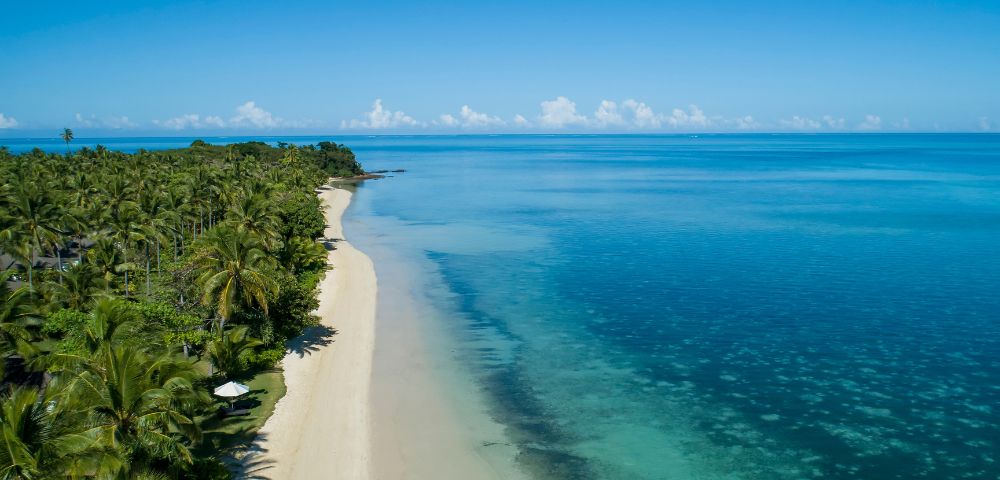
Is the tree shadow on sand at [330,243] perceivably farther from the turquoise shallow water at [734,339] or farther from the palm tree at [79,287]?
the palm tree at [79,287]

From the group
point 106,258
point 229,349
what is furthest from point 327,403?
point 106,258

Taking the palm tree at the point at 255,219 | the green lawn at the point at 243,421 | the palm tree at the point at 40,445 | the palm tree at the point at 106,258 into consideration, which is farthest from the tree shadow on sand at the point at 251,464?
the palm tree at the point at 106,258

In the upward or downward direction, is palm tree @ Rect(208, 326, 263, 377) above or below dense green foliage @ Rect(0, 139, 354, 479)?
below

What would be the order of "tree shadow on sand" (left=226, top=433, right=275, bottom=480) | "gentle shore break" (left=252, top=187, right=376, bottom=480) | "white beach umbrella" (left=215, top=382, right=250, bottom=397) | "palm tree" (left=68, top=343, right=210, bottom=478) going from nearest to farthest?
"palm tree" (left=68, top=343, right=210, bottom=478), "tree shadow on sand" (left=226, top=433, right=275, bottom=480), "gentle shore break" (left=252, top=187, right=376, bottom=480), "white beach umbrella" (left=215, top=382, right=250, bottom=397)

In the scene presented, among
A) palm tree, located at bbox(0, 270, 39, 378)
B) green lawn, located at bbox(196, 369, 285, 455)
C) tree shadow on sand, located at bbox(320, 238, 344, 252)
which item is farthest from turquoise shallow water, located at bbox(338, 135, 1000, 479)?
palm tree, located at bbox(0, 270, 39, 378)

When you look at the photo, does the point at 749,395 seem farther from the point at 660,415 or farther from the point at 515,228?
the point at 515,228

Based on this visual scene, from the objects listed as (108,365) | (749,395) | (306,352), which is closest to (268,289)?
(306,352)

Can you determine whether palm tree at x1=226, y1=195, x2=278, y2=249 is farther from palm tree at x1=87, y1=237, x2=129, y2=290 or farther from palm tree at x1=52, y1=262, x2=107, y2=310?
palm tree at x1=52, y1=262, x2=107, y2=310
